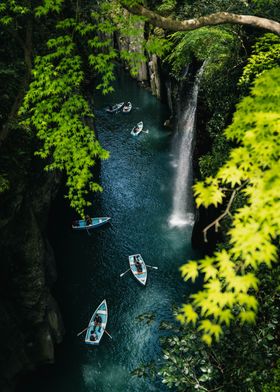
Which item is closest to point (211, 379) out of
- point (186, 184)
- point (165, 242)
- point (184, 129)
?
point (165, 242)

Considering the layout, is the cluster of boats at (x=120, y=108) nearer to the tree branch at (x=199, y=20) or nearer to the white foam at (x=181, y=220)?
the white foam at (x=181, y=220)

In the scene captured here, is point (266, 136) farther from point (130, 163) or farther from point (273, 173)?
point (130, 163)

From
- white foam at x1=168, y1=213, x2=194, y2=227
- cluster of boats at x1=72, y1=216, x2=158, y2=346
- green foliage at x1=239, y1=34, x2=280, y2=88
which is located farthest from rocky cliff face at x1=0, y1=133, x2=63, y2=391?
white foam at x1=168, y1=213, x2=194, y2=227

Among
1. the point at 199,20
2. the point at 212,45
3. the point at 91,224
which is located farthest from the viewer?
the point at 91,224

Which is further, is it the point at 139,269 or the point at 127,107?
the point at 127,107

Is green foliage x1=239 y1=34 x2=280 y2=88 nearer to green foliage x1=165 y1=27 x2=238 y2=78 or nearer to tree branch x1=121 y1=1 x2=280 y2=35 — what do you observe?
green foliage x1=165 y1=27 x2=238 y2=78

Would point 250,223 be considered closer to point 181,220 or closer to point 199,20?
point 199,20

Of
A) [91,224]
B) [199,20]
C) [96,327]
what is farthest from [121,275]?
[199,20]

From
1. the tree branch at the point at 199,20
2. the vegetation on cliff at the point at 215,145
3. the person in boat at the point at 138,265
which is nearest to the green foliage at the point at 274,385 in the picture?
the vegetation on cliff at the point at 215,145
